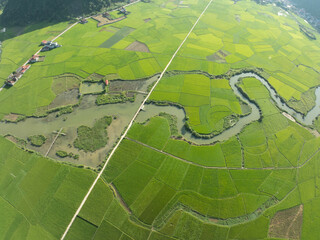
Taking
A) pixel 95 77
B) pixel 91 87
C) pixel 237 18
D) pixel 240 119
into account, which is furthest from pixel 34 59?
pixel 237 18

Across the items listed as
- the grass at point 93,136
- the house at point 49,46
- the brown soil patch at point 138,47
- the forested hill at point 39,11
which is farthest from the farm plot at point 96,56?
the grass at point 93,136

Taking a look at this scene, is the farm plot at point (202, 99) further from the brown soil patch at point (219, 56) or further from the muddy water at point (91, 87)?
the muddy water at point (91, 87)

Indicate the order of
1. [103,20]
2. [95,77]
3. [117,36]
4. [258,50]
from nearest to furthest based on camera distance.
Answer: [95,77]
[258,50]
[117,36]
[103,20]

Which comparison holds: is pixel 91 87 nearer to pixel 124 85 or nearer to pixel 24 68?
pixel 124 85

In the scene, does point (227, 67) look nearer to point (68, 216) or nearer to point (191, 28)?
point (191, 28)

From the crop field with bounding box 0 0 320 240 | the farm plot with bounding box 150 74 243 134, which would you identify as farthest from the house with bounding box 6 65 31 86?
the farm plot with bounding box 150 74 243 134
